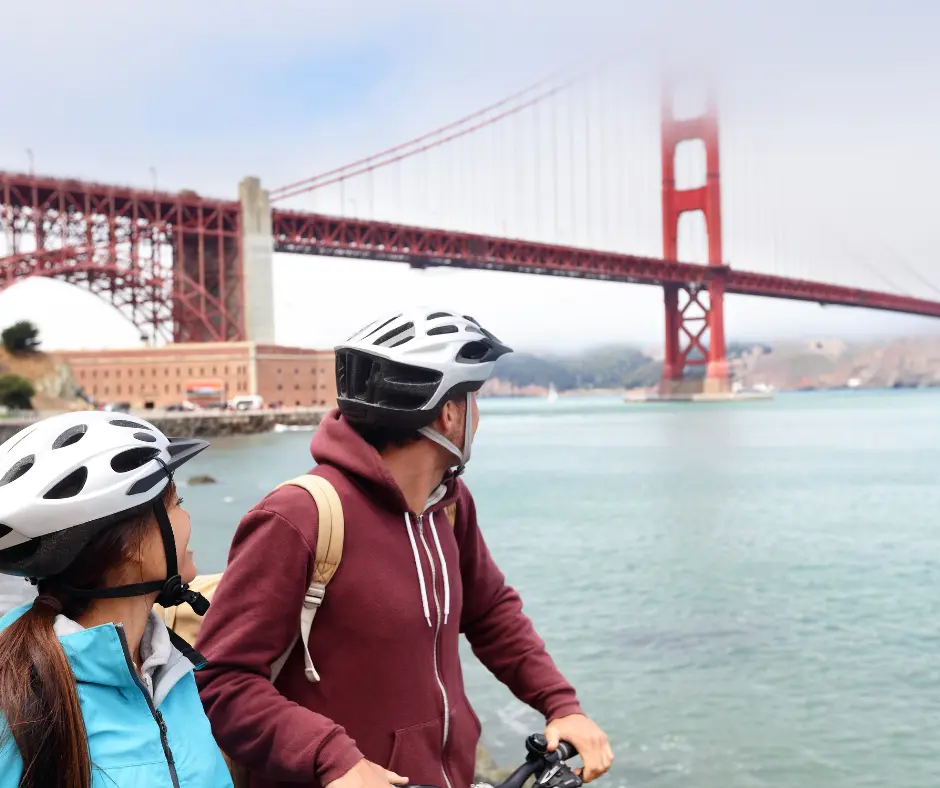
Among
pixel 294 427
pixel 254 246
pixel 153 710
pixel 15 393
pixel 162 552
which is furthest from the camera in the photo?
pixel 254 246

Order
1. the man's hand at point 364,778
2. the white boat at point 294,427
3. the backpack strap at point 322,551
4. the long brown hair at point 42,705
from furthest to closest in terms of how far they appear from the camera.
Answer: the white boat at point 294,427 < the backpack strap at point 322,551 < the man's hand at point 364,778 < the long brown hair at point 42,705

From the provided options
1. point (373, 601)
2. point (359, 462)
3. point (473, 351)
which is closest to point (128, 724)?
point (373, 601)

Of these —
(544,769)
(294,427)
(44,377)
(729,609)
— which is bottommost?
(294,427)

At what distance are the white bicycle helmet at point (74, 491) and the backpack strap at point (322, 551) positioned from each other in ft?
0.67

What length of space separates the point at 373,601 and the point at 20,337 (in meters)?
51.0

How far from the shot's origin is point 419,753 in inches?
66.4

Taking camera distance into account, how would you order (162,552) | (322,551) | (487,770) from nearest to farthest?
(162,552), (322,551), (487,770)

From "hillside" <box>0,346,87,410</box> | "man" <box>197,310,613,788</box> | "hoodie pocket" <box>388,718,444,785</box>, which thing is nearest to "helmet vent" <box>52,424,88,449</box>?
"man" <box>197,310,613,788</box>

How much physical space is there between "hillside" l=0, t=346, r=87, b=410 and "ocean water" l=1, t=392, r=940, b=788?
68.3ft

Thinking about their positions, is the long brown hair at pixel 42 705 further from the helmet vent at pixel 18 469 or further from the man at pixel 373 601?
the man at pixel 373 601

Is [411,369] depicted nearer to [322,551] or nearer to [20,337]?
[322,551]

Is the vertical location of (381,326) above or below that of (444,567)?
above

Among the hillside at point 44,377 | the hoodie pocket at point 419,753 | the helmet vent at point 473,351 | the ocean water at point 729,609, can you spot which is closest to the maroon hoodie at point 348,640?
the hoodie pocket at point 419,753

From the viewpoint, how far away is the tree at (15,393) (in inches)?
1577
